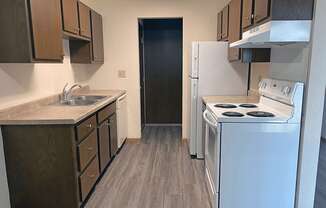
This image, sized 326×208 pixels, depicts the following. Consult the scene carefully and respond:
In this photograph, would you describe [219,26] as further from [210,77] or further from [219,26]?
[210,77]

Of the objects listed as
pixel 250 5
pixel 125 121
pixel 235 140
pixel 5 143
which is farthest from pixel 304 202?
pixel 125 121

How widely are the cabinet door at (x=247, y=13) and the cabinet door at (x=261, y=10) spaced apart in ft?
0.59

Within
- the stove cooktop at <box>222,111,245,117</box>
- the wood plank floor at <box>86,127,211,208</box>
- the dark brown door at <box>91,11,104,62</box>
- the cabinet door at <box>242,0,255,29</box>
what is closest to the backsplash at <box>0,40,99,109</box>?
the dark brown door at <box>91,11,104,62</box>

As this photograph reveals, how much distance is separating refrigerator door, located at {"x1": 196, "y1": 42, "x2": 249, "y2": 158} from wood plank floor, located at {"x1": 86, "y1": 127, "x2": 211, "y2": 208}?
0.50 meters

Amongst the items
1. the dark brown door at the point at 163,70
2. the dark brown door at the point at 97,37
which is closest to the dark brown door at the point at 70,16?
the dark brown door at the point at 97,37

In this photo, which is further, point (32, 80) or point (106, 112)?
point (106, 112)

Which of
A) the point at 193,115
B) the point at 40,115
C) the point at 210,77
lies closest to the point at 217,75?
the point at 210,77

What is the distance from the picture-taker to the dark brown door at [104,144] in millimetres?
2820

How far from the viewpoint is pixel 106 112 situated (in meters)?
3.04

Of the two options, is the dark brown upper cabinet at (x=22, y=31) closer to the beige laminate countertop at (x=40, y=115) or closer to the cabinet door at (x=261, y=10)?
the beige laminate countertop at (x=40, y=115)

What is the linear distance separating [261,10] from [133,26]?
2.43 m

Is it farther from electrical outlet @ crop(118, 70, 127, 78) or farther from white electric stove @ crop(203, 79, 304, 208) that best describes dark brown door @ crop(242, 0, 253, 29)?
electrical outlet @ crop(118, 70, 127, 78)

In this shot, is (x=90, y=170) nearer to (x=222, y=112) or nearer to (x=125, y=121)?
(x=222, y=112)

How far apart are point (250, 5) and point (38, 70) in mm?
2272
